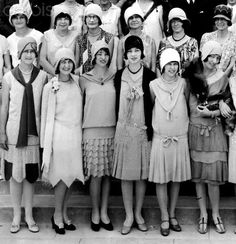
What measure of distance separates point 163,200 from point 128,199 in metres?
0.36

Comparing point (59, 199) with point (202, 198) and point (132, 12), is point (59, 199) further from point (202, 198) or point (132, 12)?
point (132, 12)

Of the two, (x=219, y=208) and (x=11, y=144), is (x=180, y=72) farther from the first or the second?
(x=11, y=144)

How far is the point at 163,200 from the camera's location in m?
6.30

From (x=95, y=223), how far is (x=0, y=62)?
2146 mm

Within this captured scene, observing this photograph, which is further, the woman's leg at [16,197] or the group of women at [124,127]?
the woman's leg at [16,197]

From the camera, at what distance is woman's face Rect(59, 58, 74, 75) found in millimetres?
6156

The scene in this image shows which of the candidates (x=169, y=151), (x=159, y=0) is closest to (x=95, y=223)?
(x=169, y=151)

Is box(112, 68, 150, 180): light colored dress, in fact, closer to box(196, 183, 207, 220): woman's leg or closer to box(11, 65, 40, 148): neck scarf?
box(196, 183, 207, 220): woman's leg

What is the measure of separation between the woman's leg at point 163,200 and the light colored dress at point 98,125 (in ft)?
1.76

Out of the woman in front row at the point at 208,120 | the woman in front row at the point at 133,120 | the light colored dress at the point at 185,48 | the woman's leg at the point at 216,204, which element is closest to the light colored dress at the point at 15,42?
the woman in front row at the point at 133,120

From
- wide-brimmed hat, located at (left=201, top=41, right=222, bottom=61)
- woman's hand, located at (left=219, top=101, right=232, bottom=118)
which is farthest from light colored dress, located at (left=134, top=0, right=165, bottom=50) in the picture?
woman's hand, located at (left=219, top=101, right=232, bottom=118)

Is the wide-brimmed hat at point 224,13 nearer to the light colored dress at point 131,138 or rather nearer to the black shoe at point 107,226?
the light colored dress at point 131,138

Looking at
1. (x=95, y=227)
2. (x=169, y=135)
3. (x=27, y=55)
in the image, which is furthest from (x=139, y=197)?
(x=27, y=55)

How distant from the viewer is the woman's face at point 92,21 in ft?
22.1
